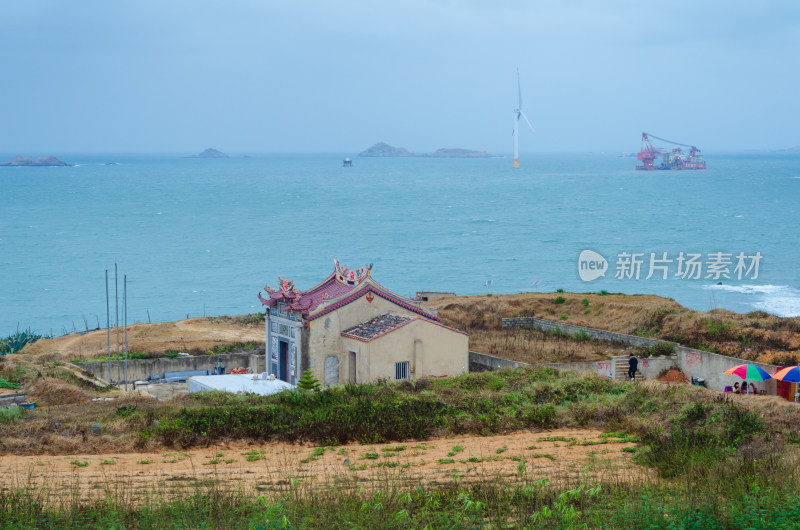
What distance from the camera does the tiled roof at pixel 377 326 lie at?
29.8 m

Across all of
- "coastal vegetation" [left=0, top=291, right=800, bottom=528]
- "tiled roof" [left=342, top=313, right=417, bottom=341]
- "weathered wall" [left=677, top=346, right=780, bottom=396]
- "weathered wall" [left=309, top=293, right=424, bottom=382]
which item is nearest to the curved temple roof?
"weathered wall" [left=309, top=293, right=424, bottom=382]

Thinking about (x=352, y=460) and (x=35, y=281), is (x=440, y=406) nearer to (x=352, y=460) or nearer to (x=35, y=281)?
(x=352, y=460)

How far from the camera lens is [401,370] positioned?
97.7 ft

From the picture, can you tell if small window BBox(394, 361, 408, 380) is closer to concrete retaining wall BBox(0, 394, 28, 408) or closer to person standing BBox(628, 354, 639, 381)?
person standing BBox(628, 354, 639, 381)

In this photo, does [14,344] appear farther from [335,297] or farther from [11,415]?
[11,415]

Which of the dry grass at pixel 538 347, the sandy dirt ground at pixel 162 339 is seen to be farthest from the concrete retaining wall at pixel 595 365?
the sandy dirt ground at pixel 162 339

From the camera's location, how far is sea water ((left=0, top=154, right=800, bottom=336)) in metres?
77.8

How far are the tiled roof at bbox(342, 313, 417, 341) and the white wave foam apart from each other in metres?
39.9

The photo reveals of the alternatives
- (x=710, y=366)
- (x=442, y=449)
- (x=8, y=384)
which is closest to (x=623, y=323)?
(x=710, y=366)

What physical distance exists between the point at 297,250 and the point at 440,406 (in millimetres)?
84845

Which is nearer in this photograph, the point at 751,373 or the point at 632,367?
the point at 751,373

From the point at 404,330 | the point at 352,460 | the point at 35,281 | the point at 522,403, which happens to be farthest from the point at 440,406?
the point at 35,281

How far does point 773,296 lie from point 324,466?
209ft

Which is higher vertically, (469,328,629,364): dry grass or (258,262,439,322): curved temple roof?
(258,262,439,322): curved temple roof
